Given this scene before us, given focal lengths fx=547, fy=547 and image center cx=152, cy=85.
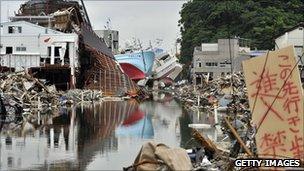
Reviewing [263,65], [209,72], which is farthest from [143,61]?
[263,65]

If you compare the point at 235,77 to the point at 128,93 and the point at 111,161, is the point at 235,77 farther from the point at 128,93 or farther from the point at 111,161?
the point at 111,161

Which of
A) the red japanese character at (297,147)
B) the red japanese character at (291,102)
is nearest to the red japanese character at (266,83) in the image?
the red japanese character at (291,102)

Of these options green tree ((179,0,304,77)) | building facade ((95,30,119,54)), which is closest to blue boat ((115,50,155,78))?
green tree ((179,0,304,77))

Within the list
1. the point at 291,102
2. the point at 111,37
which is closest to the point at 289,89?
the point at 291,102

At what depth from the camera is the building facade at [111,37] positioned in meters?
110

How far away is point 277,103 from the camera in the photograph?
10906 mm

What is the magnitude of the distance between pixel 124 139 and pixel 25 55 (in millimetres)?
37695

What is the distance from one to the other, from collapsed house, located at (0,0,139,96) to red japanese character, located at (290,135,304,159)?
47829 mm

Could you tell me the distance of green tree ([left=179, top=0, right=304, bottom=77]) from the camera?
89188 mm

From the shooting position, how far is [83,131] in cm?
2586

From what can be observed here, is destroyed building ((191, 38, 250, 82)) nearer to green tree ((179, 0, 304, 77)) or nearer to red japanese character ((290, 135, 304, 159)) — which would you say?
green tree ((179, 0, 304, 77))

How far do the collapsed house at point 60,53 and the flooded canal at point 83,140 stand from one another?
24.6 meters

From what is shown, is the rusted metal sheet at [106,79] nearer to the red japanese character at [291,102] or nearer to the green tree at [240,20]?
the green tree at [240,20]

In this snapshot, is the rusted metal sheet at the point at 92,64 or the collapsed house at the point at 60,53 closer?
the collapsed house at the point at 60,53
